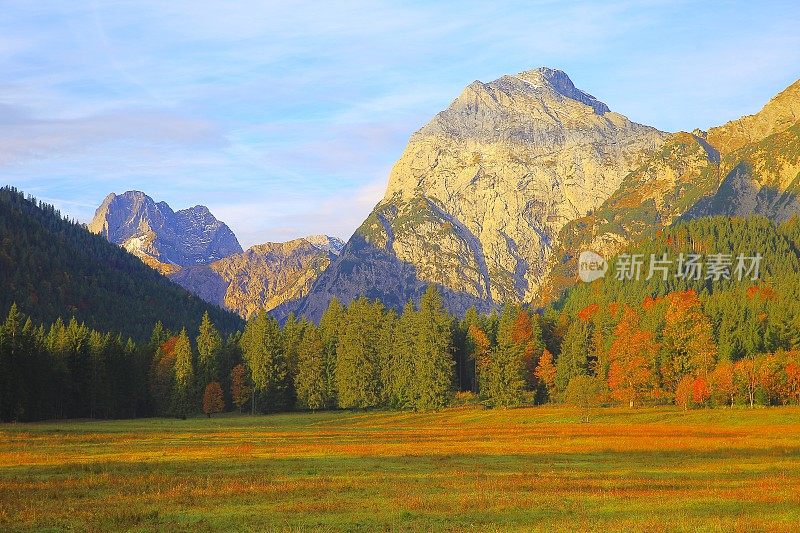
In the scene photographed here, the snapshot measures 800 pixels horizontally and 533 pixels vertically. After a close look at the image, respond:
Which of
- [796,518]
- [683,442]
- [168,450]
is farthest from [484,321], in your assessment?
[796,518]

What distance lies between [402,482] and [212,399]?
109973 millimetres

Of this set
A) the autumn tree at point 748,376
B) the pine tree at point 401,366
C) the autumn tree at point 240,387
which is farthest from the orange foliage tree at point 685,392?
the autumn tree at point 240,387

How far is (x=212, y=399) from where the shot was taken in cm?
14662

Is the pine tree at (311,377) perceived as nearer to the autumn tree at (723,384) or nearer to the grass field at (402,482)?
the autumn tree at (723,384)

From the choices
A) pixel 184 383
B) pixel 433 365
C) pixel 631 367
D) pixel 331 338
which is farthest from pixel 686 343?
pixel 184 383


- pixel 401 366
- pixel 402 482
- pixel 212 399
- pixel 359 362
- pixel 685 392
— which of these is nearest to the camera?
pixel 402 482

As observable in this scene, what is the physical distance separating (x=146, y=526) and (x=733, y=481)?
3029 centimetres

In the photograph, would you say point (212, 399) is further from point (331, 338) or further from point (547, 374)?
point (547, 374)

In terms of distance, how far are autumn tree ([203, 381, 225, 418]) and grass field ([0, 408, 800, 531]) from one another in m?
65.6

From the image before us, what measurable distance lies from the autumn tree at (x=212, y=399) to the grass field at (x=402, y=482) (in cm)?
6561

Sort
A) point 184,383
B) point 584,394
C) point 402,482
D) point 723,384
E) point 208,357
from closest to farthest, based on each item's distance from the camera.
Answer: point 402,482 → point 584,394 → point 723,384 → point 184,383 → point 208,357

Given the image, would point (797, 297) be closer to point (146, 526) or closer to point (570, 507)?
point (570, 507)

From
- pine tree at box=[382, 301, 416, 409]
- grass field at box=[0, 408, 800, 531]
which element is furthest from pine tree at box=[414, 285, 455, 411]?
grass field at box=[0, 408, 800, 531]

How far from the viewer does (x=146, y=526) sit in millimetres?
29938
